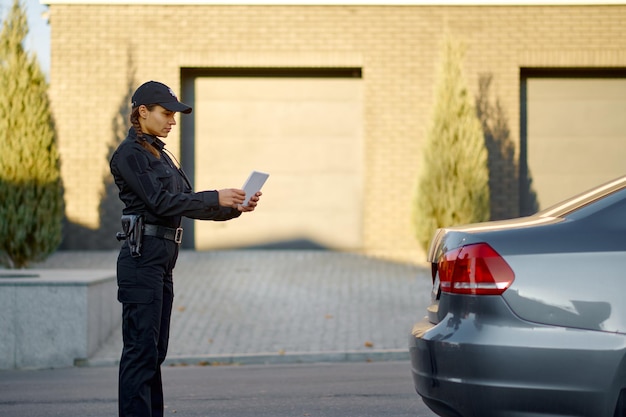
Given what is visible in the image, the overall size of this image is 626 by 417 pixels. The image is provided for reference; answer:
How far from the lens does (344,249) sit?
1714 cm

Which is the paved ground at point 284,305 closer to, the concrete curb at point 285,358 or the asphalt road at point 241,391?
the concrete curb at point 285,358

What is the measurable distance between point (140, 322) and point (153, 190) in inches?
26.1

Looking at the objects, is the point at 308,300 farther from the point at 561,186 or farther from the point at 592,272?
A: the point at 592,272

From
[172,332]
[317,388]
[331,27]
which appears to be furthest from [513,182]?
[317,388]

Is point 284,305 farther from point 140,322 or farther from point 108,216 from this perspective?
point 140,322

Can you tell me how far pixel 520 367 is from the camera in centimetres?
424

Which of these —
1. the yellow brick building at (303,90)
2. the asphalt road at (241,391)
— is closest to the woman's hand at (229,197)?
the asphalt road at (241,391)

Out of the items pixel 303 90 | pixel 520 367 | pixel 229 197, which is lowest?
pixel 520 367

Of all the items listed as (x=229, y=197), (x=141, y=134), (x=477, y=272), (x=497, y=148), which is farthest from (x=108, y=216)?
(x=477, y=272)

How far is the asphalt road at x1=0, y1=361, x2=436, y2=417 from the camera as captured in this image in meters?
7.25

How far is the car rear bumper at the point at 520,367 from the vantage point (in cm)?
416

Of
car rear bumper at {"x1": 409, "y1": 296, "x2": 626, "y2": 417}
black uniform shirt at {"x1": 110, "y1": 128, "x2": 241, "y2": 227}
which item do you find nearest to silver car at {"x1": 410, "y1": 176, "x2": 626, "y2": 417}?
car rear bumper at {"x1": 409, "y1": 296, "x2": 626, "y2": 417}

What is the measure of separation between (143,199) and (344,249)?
39.5 ft

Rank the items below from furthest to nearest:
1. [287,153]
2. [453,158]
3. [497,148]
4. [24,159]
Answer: [287,153], [497,148], [453,158], [24,159]
